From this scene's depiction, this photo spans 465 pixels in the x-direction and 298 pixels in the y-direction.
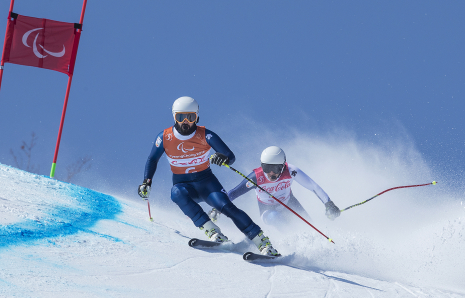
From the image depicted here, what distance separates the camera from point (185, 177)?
5.27 metres

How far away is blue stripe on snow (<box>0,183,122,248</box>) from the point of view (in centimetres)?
376

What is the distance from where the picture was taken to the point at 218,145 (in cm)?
503

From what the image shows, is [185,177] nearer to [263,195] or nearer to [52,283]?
[263,195]

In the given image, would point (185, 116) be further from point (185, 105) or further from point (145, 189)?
point (145, 189)

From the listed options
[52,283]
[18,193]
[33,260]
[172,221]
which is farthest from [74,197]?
[52,283]

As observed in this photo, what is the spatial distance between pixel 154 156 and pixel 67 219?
4.06 feet

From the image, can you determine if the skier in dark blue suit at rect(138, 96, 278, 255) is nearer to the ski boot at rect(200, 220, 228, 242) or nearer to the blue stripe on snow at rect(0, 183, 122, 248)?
the ski boot at rect(200, 220, 228, 242)

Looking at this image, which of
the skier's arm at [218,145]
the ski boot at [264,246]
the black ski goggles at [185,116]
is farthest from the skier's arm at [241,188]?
the ski boot at [264,246]

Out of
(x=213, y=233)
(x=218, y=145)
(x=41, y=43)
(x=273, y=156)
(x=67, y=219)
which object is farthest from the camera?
(x=41, y=43)

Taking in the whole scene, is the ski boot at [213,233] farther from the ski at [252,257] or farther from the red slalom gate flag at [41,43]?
the red slalom gate flag at [41,43]

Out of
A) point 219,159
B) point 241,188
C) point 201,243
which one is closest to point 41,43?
point 241,188

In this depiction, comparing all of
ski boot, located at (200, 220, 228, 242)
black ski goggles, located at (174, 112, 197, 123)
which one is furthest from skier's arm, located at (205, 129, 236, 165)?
ski boot, located at (200, 220, 228, 242)

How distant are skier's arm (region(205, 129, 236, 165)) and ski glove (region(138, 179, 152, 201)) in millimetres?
890

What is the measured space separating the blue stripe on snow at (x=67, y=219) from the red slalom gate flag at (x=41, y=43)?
8.66ft
